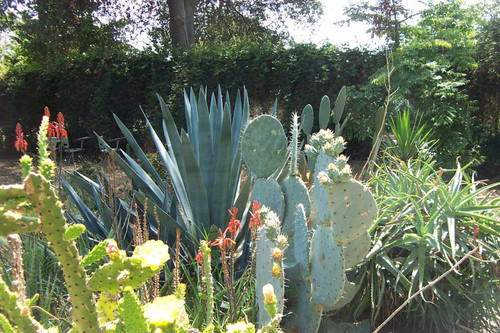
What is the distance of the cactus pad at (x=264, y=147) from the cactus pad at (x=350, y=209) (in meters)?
0.90

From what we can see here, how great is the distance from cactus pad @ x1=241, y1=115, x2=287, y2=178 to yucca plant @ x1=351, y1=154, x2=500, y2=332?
0.76m

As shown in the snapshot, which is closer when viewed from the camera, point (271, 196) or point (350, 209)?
point (350, 209)

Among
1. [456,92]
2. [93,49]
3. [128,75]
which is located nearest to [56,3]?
[93,49]

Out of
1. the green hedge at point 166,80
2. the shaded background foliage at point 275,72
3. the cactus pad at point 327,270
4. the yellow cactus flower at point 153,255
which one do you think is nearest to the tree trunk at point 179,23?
the shaded background foliage at point 275,72

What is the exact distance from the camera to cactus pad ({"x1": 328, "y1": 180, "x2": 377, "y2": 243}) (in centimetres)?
171

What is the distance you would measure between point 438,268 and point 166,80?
7448 millimetres

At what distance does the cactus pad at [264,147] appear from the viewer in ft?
8.50

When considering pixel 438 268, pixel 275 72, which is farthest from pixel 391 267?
pixel 275 72

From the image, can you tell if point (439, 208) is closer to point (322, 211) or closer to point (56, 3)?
point (322, 211)

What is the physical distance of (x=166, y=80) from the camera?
8.72 metres

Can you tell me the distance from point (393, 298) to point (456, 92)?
5.26 m

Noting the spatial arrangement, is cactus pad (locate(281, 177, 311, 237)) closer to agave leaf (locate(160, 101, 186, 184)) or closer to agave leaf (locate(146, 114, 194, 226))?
agave leaf (locate(146, 114, 194, 226))

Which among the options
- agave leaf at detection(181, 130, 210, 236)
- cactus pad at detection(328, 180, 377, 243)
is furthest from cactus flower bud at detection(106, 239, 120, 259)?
agave leaf at detection(181, 130, 210, 236)

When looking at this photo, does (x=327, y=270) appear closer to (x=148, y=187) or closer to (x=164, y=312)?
(x=164, y=312)
